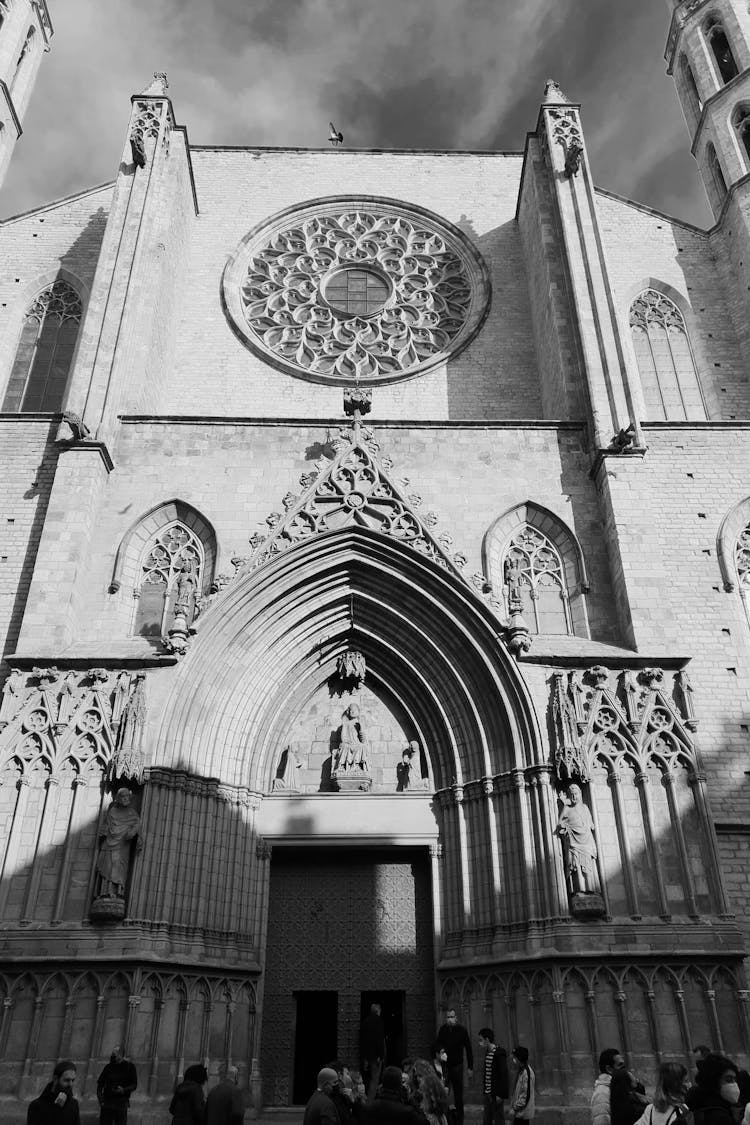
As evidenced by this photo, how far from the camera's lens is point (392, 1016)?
11.0m

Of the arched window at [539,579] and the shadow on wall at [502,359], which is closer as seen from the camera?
the arched window at [539,579]

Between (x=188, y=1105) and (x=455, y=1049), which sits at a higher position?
(x=455, y=1049)

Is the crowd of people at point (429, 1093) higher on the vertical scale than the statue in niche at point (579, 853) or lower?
lower

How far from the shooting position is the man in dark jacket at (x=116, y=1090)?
7922 mm

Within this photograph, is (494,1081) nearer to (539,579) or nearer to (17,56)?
(539,579)

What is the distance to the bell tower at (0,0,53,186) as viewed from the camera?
19266 millimetres

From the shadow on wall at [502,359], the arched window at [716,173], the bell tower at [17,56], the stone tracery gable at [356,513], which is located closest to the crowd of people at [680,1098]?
the stone tracery gable at [356,513]

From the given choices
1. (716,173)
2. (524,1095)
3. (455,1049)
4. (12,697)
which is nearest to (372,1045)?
(455,1049)

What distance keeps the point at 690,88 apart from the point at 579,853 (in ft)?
61.2

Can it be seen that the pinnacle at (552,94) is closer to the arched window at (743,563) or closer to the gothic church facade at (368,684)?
the gothic church facade at (368,684)

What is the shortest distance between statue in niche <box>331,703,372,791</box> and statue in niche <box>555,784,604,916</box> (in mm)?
2752

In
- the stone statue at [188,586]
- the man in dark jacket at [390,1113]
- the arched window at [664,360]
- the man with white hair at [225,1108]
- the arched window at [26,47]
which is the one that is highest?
the arched window at [26,47]

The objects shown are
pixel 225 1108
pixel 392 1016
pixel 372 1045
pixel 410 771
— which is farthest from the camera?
pixel 410 771

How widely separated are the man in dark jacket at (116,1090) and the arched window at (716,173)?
18943 mm
